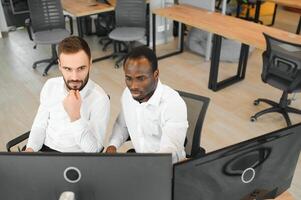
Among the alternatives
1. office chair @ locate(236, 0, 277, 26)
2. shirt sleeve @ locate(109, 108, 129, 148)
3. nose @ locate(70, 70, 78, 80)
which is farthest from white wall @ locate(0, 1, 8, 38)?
nose @ locate(70, 70, 78, 80)

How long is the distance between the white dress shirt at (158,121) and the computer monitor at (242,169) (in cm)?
40

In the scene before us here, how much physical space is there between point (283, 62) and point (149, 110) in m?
1.83

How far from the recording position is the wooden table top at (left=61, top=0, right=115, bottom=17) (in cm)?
433

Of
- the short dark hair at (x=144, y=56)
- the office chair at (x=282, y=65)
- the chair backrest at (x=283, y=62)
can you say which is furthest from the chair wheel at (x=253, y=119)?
the short dark hair at (x=144, y=56)

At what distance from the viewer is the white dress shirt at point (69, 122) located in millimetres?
1682

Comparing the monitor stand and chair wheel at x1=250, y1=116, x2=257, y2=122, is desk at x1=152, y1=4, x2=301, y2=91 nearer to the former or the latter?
chair wheel at x1=250, y1=116, x2=257, y2=122

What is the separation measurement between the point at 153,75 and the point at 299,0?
449cm

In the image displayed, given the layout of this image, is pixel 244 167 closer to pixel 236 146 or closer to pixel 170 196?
pixel 236 146

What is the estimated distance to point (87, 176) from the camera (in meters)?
0.89

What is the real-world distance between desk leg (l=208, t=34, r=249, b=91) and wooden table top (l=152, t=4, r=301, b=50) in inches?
6.4

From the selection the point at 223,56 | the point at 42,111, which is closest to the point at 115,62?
the point at 223,56

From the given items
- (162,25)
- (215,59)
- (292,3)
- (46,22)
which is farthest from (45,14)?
(292,3)

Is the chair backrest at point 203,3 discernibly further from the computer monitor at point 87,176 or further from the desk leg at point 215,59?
the computer monitor at point 87,176

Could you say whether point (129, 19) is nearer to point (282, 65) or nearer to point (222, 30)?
point (222, 30)
